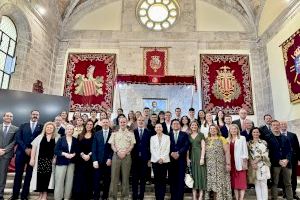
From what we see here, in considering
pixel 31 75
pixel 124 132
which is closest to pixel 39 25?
pixel 31 75

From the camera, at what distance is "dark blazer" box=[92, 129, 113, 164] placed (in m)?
3.86

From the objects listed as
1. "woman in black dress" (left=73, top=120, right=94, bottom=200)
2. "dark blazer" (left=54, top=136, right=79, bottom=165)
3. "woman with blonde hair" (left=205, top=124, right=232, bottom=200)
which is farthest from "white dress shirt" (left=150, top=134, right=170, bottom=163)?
"dark blazer" (left=54, top=136, right=79, bottom=165)

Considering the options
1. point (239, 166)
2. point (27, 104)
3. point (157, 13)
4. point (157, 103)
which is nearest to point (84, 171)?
point (239, 166)

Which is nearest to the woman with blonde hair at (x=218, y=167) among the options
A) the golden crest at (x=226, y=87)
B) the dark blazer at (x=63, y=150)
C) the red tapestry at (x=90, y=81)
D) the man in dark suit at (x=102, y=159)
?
the man in dark suit at (x=102, y=159)

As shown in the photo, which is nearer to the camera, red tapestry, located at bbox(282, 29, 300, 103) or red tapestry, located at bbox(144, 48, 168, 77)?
red tapestry, located at bbox(282, 29, 300, 103)

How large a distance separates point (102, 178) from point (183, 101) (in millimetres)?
5047

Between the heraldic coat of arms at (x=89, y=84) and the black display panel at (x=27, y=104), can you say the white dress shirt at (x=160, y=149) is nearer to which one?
the black display panel at (x=27, y=104)

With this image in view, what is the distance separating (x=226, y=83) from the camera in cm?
909

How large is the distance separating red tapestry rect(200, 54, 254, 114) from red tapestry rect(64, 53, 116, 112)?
3.52 meters

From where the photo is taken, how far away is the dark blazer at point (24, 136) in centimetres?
393

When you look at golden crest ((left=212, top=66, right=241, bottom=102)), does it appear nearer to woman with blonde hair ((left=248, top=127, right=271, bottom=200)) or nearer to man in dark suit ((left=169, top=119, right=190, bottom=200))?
woman with blonde hair ((left=248, top=127, right=271, bottom=200))

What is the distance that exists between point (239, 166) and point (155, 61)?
20.5 feet

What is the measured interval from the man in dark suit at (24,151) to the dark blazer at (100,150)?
1.03 metres

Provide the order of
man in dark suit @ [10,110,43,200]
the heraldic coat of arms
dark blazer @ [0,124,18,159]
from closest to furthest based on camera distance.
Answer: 1. man in dark suit @ [10,110,43,200]
2. dark blazer @ [0,124,18,159]
3. the heraldic coat of arms
